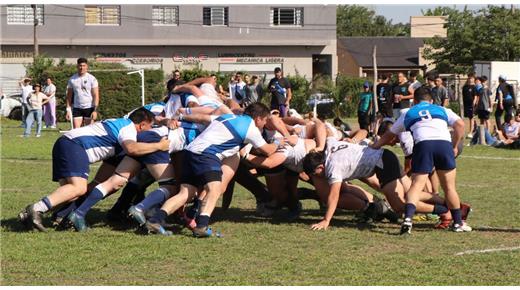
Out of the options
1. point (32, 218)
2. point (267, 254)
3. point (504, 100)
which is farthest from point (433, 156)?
point (504, 100)

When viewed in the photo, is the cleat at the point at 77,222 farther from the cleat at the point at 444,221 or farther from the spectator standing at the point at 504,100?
the spectator standing at the point at 504,100

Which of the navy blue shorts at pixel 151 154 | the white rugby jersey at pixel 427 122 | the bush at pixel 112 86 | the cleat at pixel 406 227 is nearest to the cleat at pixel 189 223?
the navy blue shorts at pixel 151 154

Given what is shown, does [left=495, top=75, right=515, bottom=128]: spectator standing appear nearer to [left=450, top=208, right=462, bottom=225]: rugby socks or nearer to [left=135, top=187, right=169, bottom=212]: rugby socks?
[left=450, top=208, right=462, bottom=225]: rugby socks

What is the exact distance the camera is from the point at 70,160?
9.67 metres

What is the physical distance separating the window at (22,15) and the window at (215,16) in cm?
998

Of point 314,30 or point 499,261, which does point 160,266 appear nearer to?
point 499,261

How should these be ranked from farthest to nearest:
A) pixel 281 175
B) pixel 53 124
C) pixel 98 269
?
pixel 53 124, pixel 281 175, pixel 98 269

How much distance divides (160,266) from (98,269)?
547 millimetres

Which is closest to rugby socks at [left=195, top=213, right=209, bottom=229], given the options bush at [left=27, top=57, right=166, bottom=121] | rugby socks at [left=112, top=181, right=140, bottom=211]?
rugby socks at [left=112, top=181, right=140, bottom=211]

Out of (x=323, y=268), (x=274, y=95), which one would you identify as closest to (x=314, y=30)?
(x=274, y=95)

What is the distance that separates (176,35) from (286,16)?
24.0ft

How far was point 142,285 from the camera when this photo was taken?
7.00 meters

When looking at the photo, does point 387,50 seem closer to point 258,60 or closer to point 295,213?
point 258,60

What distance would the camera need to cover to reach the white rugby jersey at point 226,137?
961cm
